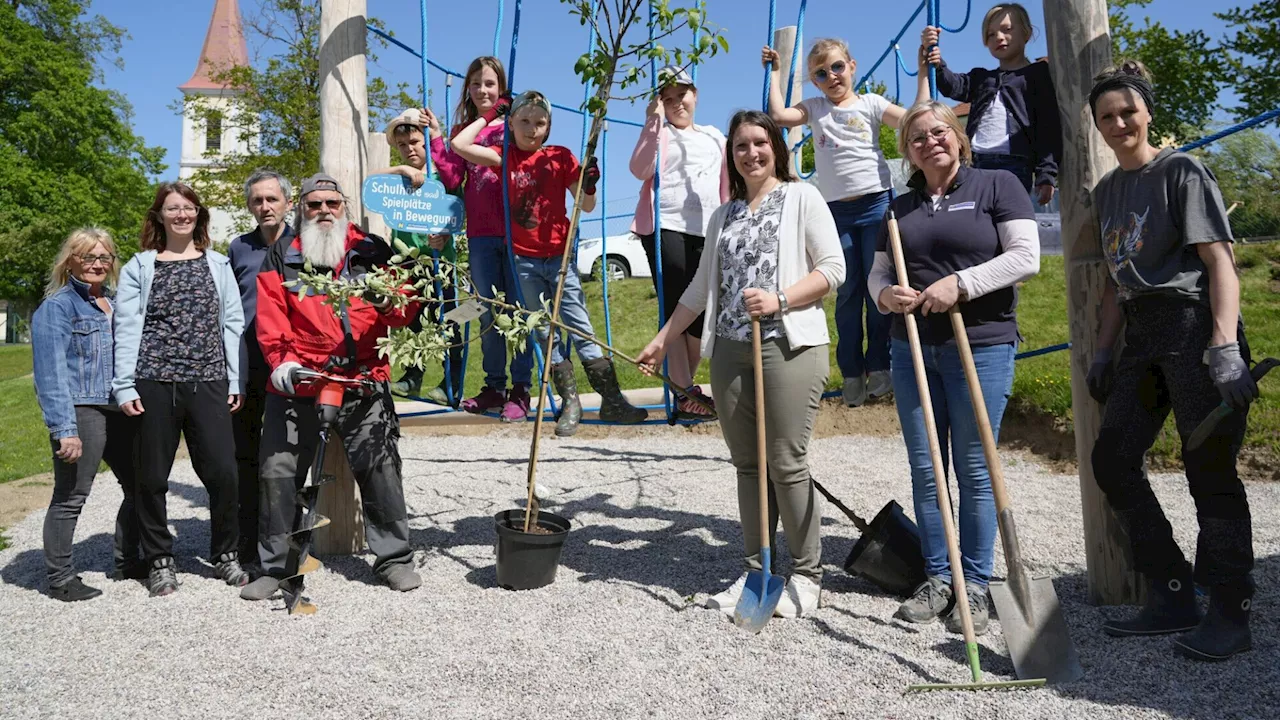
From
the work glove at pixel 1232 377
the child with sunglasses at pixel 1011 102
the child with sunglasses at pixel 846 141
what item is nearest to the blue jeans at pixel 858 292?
the child with sunglasses at pixel 846 141

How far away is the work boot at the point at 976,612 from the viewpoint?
9.97 feet

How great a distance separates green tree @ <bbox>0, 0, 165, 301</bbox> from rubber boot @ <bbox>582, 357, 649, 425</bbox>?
23762mm

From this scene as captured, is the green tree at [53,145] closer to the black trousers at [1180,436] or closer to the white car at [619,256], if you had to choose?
the white car at [619,256]

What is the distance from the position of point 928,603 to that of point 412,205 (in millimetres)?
2594

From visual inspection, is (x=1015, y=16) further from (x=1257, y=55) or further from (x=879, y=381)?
(x=1257, y=55)

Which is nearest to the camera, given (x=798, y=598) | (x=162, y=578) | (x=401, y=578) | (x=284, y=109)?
(x=798, y=598)

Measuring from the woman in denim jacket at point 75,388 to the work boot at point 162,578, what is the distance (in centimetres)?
23

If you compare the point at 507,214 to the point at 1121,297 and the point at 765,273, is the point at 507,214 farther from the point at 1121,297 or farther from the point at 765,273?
the point at 1121,297

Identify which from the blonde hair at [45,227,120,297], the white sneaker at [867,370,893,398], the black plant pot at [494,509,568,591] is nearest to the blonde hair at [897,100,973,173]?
the white sneaker at [867,370,893,398]

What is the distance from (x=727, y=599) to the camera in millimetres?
3473

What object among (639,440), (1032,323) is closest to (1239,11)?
(1032,323)

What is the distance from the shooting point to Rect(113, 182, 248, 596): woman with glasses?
153 inches

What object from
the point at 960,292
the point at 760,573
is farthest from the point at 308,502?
the point at 960,292

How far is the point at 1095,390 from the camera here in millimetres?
3078
